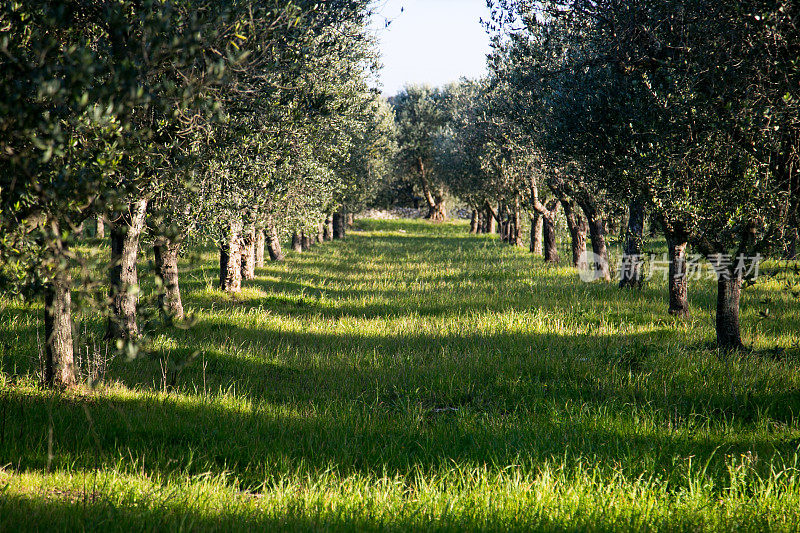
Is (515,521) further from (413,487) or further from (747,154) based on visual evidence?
(747,154)

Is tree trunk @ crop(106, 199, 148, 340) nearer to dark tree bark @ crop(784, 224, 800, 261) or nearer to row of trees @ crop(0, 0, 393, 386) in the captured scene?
row of trees @ crop(0, 0, 393, 386)

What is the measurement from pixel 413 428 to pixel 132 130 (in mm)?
4648

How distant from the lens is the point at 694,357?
33.8 ft

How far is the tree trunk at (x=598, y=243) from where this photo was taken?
21.1 metres

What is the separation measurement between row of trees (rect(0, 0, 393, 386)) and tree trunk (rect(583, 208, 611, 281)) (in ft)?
34.0

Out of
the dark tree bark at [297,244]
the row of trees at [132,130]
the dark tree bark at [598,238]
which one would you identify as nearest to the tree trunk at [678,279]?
the dark tree bark at [598,238]

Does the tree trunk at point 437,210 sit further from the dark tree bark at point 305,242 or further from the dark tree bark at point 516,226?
the dark tree bark at point 305,242

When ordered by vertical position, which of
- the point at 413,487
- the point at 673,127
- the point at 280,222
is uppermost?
the point at 673,127

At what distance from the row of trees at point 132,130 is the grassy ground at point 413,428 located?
4.23ft

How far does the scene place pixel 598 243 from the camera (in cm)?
2194

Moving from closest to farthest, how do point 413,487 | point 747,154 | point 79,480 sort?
1. point 79,480
2. point 413,487
3. point 747,154

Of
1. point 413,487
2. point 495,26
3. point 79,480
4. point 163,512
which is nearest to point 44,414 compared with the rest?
point 79,480

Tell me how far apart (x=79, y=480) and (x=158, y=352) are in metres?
5.24

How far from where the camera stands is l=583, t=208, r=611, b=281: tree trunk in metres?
21.1
